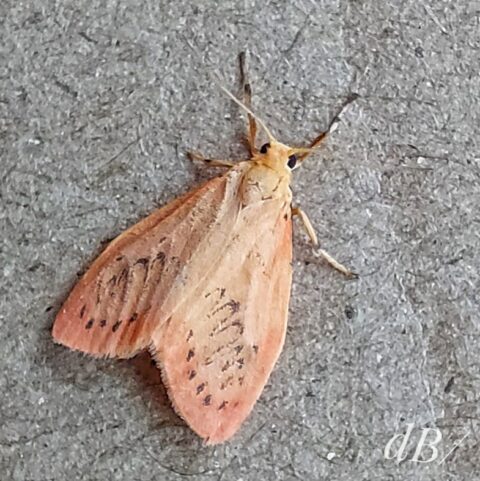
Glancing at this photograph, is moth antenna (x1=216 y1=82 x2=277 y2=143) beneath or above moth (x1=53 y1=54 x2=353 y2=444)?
above

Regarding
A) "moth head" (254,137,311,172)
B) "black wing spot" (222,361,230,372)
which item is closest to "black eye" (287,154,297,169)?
"moth head" (254,137,311,172)

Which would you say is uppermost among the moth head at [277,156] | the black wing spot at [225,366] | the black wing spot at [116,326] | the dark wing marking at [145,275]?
the moth head at [277,156]

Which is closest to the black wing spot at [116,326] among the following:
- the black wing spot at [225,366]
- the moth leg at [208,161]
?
the black wing spot at [225,366]

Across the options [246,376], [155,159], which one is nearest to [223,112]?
[155,159]

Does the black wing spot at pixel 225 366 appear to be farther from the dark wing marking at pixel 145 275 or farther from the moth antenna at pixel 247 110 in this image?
the moth antenna at pixel 247 110

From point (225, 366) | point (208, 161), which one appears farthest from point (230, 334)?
point (208, 161)

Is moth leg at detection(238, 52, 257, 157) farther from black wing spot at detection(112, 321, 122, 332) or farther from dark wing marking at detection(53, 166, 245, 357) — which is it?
black wing spot at detection(112, 321, 122, 332)

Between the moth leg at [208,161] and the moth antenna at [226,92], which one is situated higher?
the moth antenna at [226,92]
